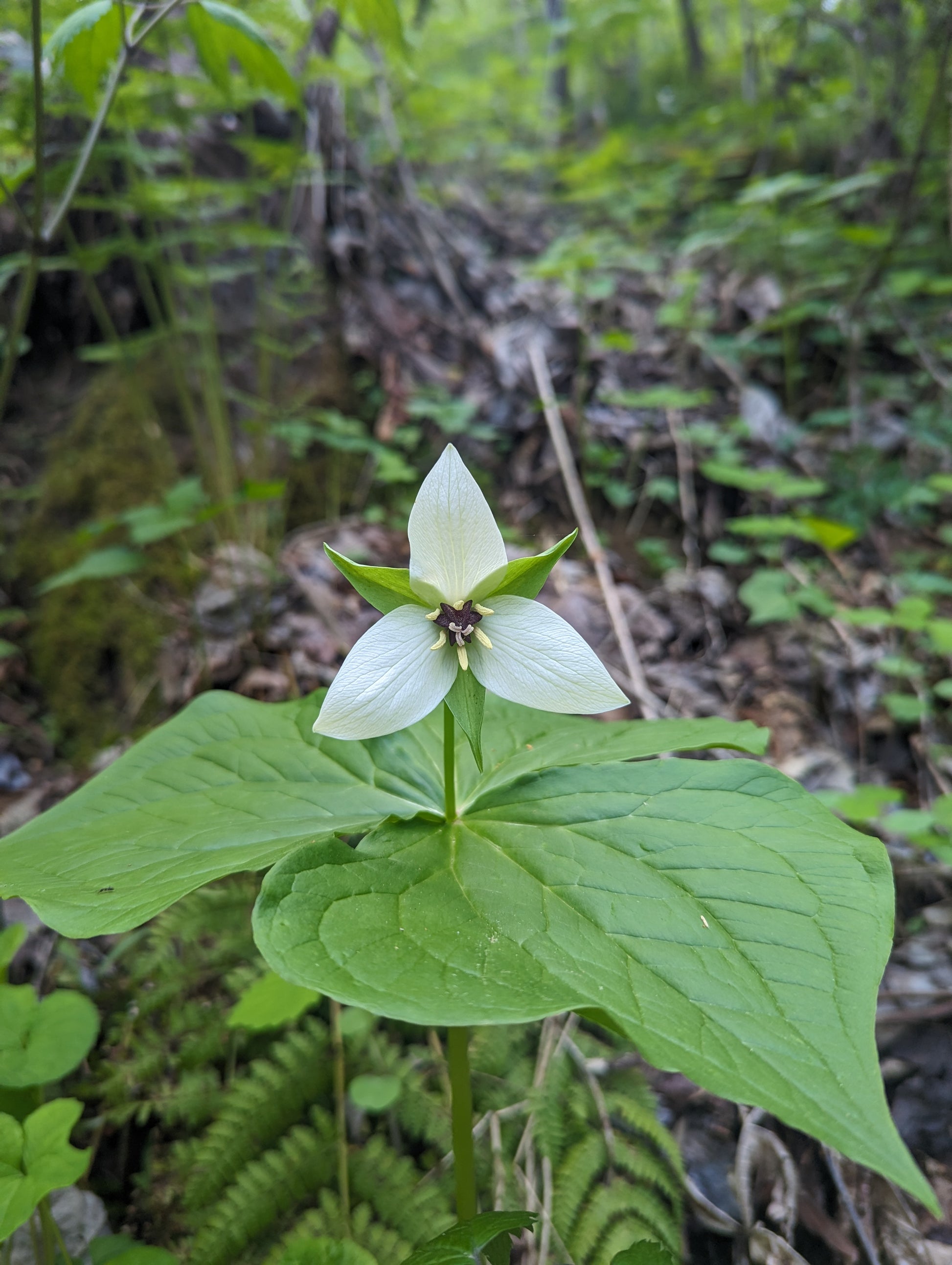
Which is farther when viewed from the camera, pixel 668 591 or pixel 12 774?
pixel 668 591

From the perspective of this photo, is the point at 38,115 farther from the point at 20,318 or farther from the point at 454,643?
the point at 454,643

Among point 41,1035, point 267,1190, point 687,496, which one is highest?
point 41,1035

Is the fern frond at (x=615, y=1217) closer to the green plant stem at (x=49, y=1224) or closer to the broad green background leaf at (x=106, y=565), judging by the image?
the green plant stem at (x=49, y=1224)

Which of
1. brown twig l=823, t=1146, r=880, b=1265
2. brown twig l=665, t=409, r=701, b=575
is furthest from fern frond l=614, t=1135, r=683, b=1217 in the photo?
brown twig l=665, t=409, r=701, b=575

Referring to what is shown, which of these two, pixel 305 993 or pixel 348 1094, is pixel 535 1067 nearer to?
pixel 348 1094

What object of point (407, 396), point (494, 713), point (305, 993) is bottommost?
point (305, 993)

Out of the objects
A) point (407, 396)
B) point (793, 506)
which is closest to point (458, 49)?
point (407, 396)

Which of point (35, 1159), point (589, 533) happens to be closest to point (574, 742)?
point (35, 1159)
